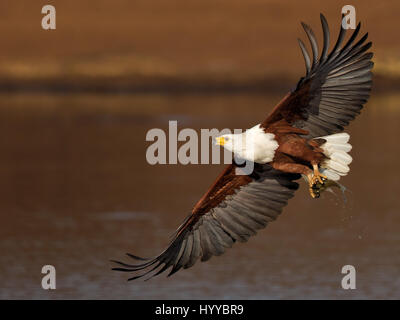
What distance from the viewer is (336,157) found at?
10211 mm

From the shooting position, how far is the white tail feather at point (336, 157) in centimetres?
1017

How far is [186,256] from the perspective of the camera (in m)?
11.1

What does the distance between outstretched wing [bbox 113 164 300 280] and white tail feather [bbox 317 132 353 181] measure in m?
1.00

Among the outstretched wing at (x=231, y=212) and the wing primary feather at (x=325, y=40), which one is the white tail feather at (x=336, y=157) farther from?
the outstretched wing at (x=231, y=212)

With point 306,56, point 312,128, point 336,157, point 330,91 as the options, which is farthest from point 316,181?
point 306,56

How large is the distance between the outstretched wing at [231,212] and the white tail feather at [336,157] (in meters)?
1.00

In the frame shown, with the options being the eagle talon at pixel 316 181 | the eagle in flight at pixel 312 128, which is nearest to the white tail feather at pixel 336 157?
the eagle in flight at pixel 312 128

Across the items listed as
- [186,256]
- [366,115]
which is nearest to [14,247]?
[186,256]

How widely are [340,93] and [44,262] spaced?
8.73 m

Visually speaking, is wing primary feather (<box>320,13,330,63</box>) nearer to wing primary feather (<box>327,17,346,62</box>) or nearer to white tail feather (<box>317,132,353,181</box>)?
wing primary feather (<box>327,17,346,62</box>)

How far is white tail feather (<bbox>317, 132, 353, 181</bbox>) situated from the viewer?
33.4 ft

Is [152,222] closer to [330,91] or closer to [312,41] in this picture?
[330,91]

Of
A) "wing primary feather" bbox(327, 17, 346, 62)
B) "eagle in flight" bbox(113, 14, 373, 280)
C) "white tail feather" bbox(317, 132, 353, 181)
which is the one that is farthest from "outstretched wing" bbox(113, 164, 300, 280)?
"wing primary feather" bbox(327, 17, 346, 62)
